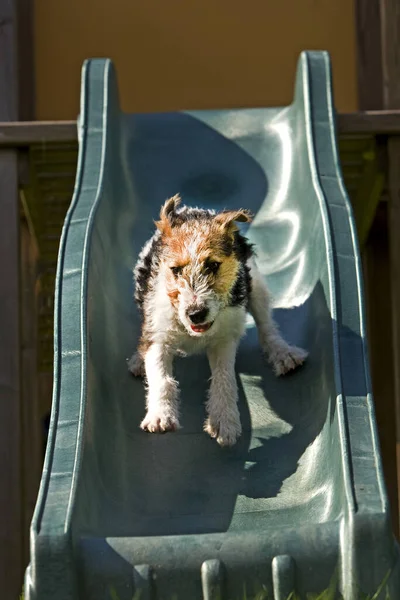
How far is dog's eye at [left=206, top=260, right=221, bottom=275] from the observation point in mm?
4707

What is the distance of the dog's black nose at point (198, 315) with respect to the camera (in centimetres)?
455

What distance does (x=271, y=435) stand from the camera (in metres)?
4.94

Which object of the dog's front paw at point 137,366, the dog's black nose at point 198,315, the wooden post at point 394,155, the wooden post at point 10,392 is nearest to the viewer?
the dog's black nose at point 198,315

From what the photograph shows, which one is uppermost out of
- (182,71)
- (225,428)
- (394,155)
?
(182,71)

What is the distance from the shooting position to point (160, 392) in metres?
4.77

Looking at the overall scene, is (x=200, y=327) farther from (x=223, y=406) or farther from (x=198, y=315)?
(x=223, y=406)

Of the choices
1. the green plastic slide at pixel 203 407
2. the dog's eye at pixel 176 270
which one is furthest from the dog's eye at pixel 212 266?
the green plastic slide at pixel 203 407

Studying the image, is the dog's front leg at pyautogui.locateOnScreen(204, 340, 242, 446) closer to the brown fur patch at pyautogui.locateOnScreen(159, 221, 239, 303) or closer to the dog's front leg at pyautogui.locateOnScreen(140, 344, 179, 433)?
the dog's front leg at pyautogui.locateOnScreen(140, 344, 179, 433)

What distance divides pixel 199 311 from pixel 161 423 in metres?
0.52

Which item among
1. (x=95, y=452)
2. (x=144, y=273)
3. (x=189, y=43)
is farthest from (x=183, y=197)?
(x=189, y=43)

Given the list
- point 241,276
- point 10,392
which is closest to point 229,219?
point 241,276

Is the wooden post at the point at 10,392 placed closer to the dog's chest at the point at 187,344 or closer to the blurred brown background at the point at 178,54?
the dog's chest at the point at 187,344

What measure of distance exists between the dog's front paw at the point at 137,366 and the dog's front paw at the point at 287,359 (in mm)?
642

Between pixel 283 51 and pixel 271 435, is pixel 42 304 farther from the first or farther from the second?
pixel 271 435
